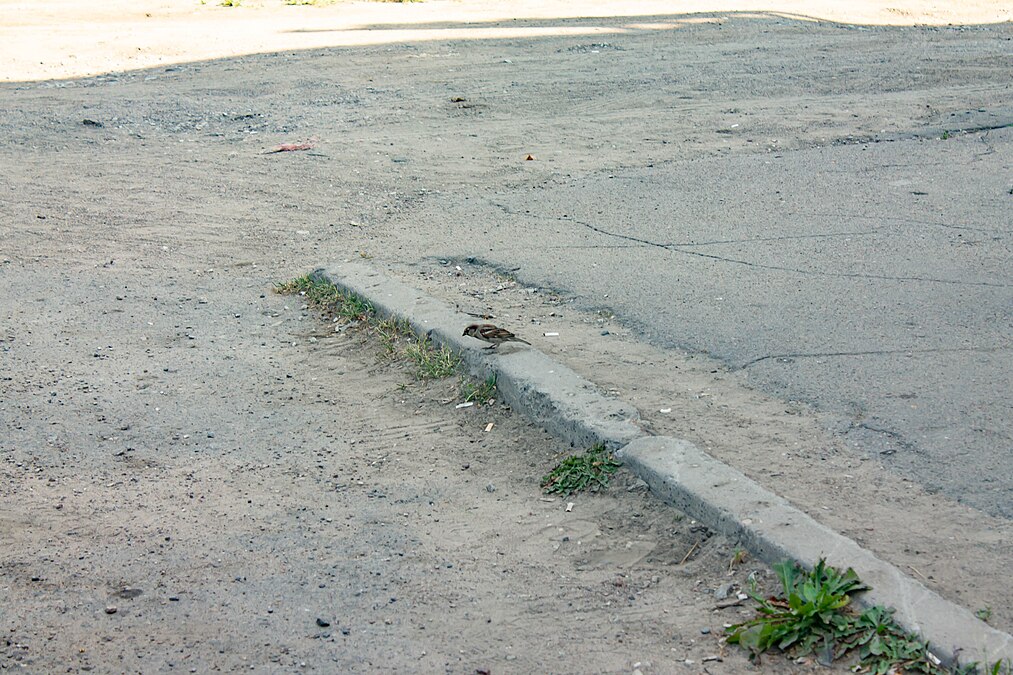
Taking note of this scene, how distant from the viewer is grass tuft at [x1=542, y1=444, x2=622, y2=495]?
3451mm

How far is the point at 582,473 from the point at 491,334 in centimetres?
106

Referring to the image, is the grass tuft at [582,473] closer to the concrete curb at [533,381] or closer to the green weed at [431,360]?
the concrete curb at [533,381]

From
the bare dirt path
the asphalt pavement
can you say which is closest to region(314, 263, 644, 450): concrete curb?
the bare dirt path

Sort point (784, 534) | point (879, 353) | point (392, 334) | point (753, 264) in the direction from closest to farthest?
1. point (784, 534)
2. point (879, 353)
3. point (392, 334)
4. point (753, 264)

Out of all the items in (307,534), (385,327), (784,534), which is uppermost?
(385,327)

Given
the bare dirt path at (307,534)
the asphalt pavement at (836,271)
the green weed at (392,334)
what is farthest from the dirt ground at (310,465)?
the asphalt pavement at (836,271)

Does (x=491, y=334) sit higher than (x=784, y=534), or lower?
higher

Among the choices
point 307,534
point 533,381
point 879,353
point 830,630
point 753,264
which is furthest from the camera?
point 753,264

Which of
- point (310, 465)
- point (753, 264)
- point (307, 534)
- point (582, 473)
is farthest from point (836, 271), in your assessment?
point (307, 534)

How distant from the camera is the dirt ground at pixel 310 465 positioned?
2.81 metres

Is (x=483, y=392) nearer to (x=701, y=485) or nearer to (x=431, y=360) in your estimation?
(x=431, y=360)

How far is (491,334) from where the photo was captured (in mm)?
4398

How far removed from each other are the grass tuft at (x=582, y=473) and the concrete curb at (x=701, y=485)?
49 millimetres

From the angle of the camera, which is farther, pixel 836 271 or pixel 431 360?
pixel 836 271
